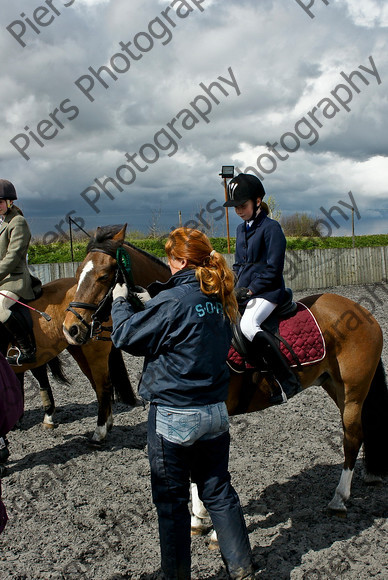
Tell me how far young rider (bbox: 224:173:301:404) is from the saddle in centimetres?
10

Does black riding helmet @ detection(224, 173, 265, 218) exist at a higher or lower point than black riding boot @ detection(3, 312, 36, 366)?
higher

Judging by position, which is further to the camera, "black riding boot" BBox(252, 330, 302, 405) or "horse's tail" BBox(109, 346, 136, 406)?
"horse's tail" BBox(109, 346, 136, 406)

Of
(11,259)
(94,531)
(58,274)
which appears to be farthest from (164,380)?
(58,274)

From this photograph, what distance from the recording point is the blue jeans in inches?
88.6

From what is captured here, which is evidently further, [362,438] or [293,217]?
[293,217]

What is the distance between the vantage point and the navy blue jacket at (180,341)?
7.18 feet

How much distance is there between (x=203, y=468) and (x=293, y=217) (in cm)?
3145

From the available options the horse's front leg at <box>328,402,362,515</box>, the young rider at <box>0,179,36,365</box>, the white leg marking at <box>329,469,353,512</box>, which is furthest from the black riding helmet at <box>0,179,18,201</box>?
the white leg marking at <box>329,469,353,512</box>

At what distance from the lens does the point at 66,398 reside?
684 centimetres

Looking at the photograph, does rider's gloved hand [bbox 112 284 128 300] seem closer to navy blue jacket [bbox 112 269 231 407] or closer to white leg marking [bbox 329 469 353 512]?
navy blue jacket [bbox 112 269 231 407]

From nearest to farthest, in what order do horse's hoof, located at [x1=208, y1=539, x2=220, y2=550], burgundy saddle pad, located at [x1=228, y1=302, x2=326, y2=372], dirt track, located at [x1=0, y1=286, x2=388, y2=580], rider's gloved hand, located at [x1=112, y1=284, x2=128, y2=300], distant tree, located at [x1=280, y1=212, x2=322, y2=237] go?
rider's gloved hand, located at [x1=112, y1=284, x2=128, y2=300]
dirt track, located at [x1=0, y1=286, x2=388, y2=580]
horse's hoof, located at [x1=208, y1=539, x2=220, y2=550]
burgundy saddle pad, located at [x1=228, y1=302, x2=326, y2=372]
distant tree, located at [x1=280, y1=212, x2=322, y2=237]

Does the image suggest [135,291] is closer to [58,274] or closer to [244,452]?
[244,452]

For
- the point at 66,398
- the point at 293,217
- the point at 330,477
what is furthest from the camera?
the point at 293,217

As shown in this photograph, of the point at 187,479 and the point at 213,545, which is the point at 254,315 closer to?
the point at 187,479
